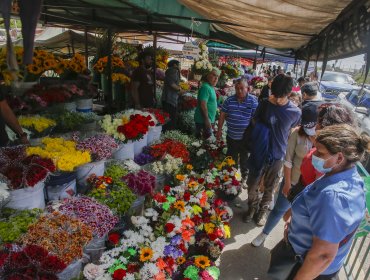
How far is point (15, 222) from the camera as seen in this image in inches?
80.0

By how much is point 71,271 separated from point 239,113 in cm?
315

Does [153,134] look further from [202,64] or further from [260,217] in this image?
[202,64]

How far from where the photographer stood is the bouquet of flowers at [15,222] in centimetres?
194

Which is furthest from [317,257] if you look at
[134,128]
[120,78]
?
[120,78]

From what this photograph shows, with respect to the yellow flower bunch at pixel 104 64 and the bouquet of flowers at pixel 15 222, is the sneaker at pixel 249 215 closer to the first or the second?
the bouquet of flowers at pixel 15 222

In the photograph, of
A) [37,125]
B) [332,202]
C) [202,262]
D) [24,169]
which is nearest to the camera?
[332,202]

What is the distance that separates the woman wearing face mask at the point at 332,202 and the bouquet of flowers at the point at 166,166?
6.23 feet

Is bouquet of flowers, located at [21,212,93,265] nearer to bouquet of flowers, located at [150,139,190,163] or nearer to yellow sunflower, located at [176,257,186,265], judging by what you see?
yellow sunflower, located at [176,257,186,265]

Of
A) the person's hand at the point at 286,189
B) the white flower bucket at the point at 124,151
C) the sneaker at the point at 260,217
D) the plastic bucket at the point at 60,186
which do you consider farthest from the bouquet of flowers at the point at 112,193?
the sneaker at the point at 260,217

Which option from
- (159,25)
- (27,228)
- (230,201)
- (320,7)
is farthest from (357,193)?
(159,25)

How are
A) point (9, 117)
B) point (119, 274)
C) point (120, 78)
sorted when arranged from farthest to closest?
point (120, 78)
point (9, 117)
point (119, 274)

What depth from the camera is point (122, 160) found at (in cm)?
337

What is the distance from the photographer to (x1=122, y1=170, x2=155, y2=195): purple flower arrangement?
2.88 m

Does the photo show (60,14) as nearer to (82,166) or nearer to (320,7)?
(82,166)
